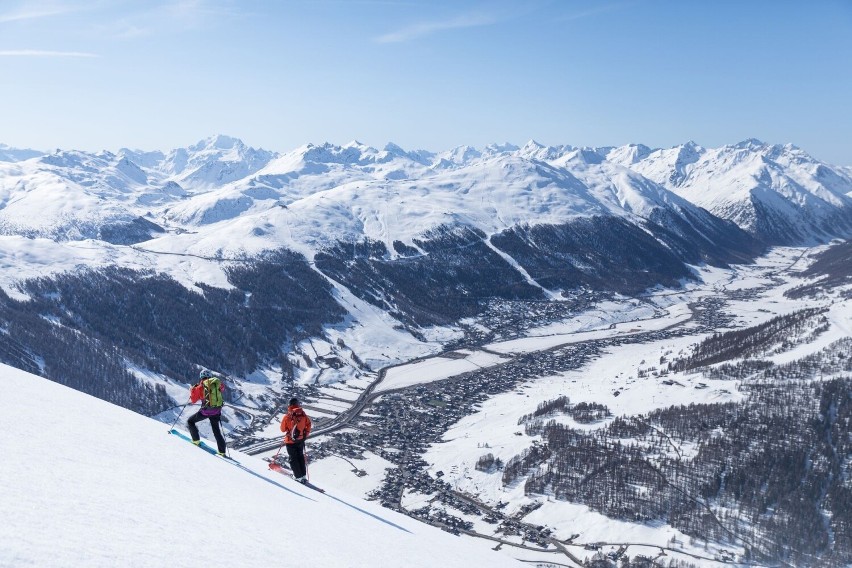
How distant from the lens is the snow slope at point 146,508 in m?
8.88

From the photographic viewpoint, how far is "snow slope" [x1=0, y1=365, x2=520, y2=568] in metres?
8.88

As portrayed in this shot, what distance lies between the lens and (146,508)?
1109 centimetres

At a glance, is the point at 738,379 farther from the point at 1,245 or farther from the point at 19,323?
the point at 1,245

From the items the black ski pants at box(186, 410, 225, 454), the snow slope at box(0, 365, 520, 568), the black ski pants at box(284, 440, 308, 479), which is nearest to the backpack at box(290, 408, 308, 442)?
the black ski pants at box(284, 440, 308, 479)

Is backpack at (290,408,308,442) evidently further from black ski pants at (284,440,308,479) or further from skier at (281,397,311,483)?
black ski pants at (284,440,308,479)

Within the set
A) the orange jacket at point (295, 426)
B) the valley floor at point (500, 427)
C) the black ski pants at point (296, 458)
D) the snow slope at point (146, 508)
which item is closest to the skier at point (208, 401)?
the snow slope at point (146, 508)

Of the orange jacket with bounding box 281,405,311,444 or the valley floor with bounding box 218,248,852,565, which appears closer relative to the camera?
the orange jacket with bounding box 281,405,311,444

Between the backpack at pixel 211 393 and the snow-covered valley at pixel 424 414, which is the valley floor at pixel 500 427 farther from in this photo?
the backpack at pixel 211 393

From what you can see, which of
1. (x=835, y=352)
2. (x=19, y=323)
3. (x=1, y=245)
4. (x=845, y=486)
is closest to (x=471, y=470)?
(x=845, y=486)

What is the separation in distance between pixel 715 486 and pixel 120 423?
240 feet

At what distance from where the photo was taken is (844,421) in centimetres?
8131

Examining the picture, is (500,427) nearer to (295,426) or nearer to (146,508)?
(295,426)

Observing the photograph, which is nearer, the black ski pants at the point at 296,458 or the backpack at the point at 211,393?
the backpack at the point at 211,393

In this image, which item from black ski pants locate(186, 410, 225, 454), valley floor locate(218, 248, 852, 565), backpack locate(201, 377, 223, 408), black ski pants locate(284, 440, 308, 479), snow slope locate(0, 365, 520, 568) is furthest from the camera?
valley floor locate(218, 248, 852, 565)
